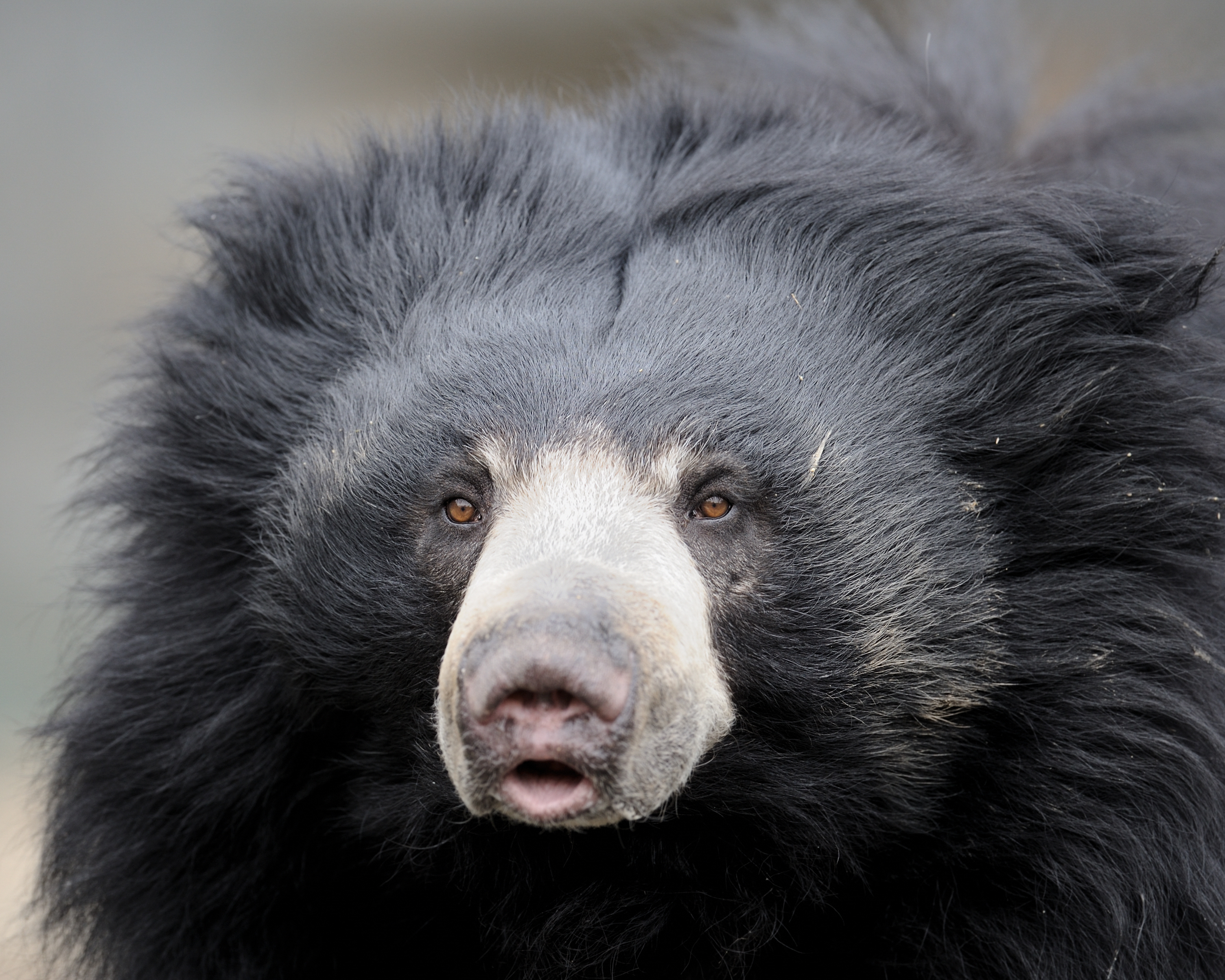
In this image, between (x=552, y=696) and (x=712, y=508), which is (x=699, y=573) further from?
(x=552, y=696)

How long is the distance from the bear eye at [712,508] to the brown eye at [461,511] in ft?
1.70

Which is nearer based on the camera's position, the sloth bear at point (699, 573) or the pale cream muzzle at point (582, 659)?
the pale cream muzzle at point (582, 659)

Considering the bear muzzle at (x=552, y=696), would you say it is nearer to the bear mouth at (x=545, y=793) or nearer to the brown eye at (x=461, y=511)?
the bear mouth at (x=545, y=793)

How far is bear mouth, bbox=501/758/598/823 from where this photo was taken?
2775 millimetres

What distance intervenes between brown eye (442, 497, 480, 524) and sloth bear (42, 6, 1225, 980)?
1 centimetres

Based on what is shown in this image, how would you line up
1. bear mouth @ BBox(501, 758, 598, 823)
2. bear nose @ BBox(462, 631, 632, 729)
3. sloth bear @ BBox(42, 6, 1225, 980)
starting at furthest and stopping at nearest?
sloth bear @ BBox(42, 6, 1225, 980) < bear mouth @ BBox(501, 758, 598, 823) < bear nose @ BBox(462, 631, 632, 729)

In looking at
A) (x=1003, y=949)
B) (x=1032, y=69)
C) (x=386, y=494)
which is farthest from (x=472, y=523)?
(x=1032, y=69)

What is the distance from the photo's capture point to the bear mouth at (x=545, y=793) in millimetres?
2775

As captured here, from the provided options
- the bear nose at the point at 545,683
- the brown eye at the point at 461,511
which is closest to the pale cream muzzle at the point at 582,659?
the bear nose at the point at 545,683

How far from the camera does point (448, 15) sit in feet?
37.1

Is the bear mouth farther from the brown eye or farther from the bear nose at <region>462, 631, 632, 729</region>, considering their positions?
the brown eye

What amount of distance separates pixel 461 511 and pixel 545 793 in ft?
2.52

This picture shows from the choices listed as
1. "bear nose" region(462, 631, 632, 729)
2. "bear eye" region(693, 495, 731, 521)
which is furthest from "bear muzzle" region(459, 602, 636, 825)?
"bear eye" region(693, 495, 731, 521)

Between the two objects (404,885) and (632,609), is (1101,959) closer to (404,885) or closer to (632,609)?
(632,609)
